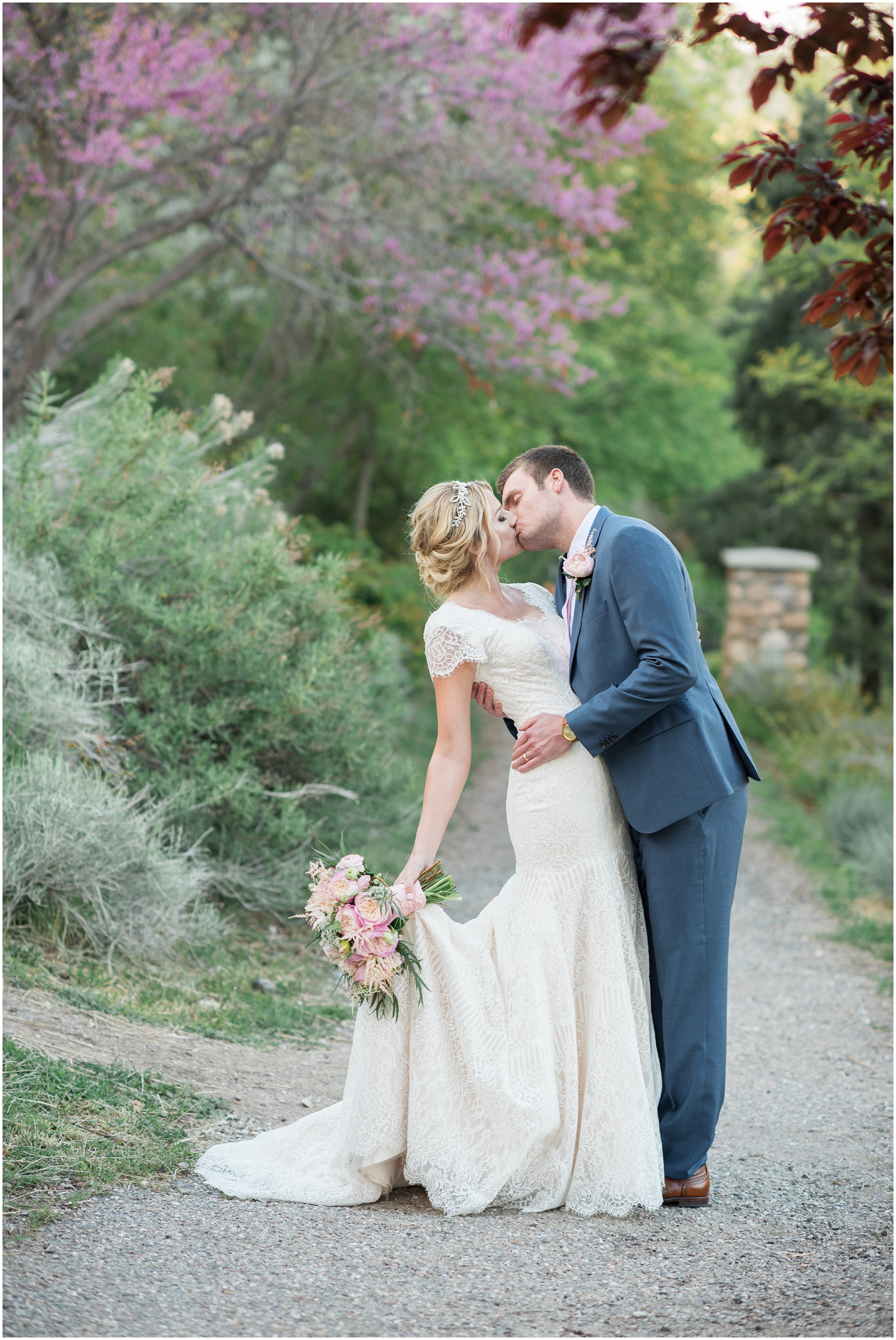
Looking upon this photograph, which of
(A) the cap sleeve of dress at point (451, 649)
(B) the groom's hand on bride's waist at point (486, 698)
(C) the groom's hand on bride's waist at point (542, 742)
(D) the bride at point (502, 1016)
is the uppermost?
(A) the cap sleeve of dress at point (451, 649)

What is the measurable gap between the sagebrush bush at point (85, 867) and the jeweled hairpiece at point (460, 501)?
7.40ft

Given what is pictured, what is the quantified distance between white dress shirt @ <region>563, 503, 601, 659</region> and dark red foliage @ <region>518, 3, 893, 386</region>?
0.78 metres

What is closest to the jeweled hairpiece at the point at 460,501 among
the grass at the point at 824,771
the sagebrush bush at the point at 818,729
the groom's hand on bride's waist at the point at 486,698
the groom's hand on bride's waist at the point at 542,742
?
the groom's hand on bride's waist at the point at 486,698

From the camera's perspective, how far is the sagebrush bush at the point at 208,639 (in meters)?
5.43

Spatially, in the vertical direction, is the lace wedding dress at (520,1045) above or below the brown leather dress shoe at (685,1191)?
above

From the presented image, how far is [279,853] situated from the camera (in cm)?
578

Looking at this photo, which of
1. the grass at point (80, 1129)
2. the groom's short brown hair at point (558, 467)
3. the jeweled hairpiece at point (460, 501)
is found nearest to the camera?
the grass at point (80, 1129)

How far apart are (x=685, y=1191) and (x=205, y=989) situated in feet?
7.57

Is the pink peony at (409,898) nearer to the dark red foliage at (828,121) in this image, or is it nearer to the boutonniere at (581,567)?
the boutonniere at (581,567)

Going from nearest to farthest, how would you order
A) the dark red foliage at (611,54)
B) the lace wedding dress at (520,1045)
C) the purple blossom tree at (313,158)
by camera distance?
the dark red foliage at (611,54)
the lace wedding dress at (520,1045)
the purple blossom tree at (313,158)

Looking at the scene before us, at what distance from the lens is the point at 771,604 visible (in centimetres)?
1398

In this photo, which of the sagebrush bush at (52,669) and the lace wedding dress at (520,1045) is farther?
the sagebrush bush at (52,669)

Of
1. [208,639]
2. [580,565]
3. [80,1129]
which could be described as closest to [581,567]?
[580,565]

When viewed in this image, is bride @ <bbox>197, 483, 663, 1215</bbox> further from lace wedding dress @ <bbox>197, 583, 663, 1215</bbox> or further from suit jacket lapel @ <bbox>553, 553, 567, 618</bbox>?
suit jacket lapel @ <bbox>553, 553, 567, 618</bbox>
